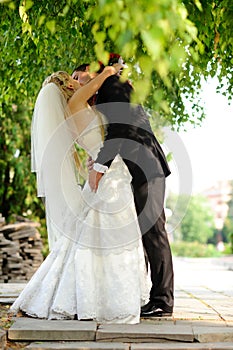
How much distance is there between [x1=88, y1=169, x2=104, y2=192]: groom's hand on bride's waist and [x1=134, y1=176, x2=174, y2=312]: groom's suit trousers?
0.27m

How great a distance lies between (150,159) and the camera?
4793 millimetres

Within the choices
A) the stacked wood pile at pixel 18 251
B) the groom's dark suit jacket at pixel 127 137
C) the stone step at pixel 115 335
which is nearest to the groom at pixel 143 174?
the groom's dark suit jacket at pixel 127 137

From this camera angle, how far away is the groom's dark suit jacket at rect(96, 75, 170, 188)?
4723 millimetres

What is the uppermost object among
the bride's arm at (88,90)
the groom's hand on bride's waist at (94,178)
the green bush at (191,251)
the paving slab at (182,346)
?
the bride's arm at (88,90)

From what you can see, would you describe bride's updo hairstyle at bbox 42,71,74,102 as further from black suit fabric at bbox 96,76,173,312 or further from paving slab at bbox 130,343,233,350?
paving slab at bbox 130,343,233,350

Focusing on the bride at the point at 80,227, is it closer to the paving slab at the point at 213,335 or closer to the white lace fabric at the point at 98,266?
the white lace fabric at the point at 98,266

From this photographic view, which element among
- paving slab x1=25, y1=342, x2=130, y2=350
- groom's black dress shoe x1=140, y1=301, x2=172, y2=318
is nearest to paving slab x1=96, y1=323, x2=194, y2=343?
paving slab x1=25, y1=342, x2=130, y2=350

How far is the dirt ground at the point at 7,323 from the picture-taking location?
156 inches

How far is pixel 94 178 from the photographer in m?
4.74

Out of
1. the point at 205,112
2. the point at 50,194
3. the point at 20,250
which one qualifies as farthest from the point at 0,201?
the point at 50,194

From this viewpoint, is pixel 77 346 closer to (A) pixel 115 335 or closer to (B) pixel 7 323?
(A) pixel 115 335

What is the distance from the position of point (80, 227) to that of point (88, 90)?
0.97 metres

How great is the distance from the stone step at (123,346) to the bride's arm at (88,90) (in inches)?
70.4

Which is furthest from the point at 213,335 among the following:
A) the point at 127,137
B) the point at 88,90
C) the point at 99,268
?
the point at 88,90
